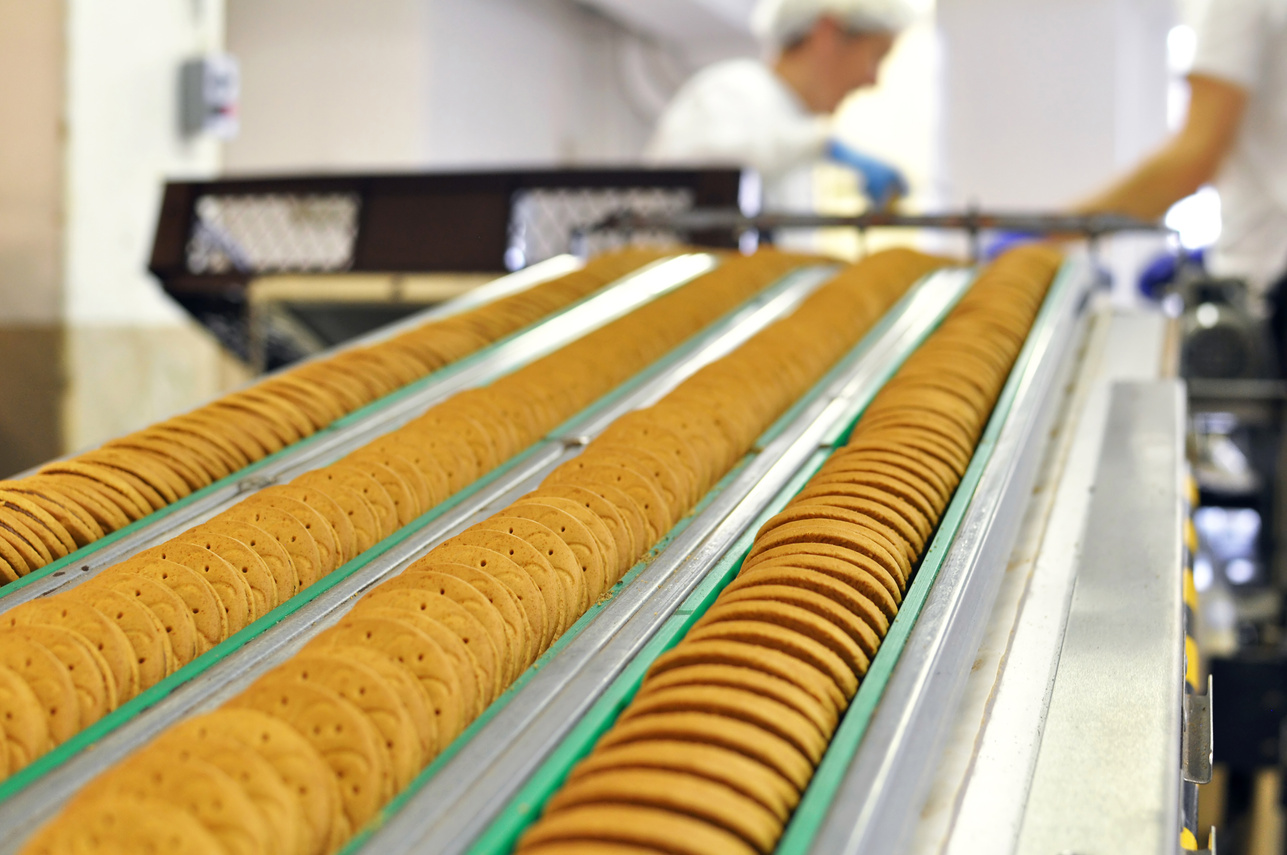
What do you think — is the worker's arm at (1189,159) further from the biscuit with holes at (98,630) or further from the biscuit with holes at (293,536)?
the biscuit with holes at (98,630)

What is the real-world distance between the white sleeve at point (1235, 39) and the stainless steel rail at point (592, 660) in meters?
1.63

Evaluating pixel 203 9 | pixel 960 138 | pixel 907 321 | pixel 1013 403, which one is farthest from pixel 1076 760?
pixel 960 138

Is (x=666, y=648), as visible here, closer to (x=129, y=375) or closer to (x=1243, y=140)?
(x=1243, y=140)

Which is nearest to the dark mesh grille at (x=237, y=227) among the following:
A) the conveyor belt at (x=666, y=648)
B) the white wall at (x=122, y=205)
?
the white wall at (x=122, y=205)

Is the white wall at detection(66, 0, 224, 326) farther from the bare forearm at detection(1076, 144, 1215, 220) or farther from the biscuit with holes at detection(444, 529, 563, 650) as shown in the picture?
the bare forearm at detection(1076, 144, 1215, 220)

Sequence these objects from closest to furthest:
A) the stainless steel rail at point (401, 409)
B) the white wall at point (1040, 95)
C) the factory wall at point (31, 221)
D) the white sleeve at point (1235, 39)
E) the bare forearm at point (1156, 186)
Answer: the stainless steel rail at point (401, 409) < the white sleeve at point (1235, 39) < the bare forearm at point (1156, 186) < the factory wall at point (31, 221) < the white wall at point (1040, 95)

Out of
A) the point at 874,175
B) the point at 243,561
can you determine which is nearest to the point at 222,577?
the point at 243,561

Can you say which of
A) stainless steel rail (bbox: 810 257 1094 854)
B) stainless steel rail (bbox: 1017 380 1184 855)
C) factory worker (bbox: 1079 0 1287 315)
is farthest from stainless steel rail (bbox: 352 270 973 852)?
factory worker (bbox: 1079 0 1287 315)

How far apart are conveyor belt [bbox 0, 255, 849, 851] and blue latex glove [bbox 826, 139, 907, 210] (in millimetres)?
2193

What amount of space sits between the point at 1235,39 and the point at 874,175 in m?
1.92

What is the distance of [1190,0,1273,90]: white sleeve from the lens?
259cm

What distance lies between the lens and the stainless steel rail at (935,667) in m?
0.74

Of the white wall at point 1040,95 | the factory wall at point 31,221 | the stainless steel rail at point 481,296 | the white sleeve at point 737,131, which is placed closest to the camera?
the stainless steel rail at point 481,296

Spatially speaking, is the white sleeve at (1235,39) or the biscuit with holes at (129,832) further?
the white sleeve at (1235,39)
